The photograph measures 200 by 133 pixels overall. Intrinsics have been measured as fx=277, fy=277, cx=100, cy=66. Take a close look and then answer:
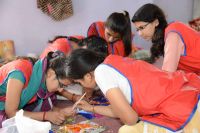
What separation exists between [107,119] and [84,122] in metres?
0.17

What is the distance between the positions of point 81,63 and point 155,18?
0.65m

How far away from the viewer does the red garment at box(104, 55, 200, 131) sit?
1229 millimetres

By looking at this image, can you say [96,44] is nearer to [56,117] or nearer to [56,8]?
[56,117]

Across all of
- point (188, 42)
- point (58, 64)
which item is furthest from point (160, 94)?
→ point (58, 64)

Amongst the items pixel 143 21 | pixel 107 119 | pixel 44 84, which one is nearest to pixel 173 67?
pixel 143 21

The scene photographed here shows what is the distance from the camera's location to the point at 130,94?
1.26 metres

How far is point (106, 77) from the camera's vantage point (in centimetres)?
124

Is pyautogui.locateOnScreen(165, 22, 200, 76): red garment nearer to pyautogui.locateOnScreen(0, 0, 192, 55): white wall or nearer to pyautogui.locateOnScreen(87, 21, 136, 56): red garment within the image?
pyautogui.locateOnScreen(87, 21, 136, 56): red garment

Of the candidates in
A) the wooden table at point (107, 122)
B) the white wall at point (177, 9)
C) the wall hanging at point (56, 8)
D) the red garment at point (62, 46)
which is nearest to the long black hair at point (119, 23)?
the red garment at point (62, 46)

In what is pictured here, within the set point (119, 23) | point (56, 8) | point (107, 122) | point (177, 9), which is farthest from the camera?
point (177, 9)

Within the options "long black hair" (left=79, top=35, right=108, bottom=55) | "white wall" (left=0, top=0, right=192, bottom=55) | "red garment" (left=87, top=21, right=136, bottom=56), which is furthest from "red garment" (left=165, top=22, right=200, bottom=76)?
"white wall" (left=0, top=0, right=192, bottom=55)

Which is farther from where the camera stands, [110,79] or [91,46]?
[91,46]

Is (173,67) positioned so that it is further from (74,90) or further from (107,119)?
(74,90)

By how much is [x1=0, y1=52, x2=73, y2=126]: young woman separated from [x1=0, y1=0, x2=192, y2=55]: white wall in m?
1.55
